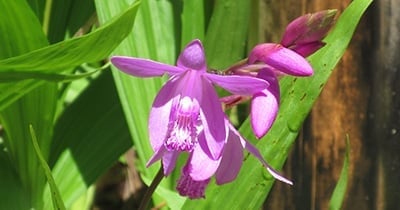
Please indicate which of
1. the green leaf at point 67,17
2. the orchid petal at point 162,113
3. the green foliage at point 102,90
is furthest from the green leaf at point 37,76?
the green leaf at point 67,17

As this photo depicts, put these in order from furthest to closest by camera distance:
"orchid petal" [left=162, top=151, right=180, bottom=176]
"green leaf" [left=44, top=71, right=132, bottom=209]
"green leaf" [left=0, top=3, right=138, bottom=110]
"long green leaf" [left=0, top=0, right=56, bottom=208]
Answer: "green leaf" [left=44, top=71, right=132, bottom=209] < "long green leaf" [left=0, top=0, right=56, bottom=208] < "green leaf" [left=0, top=3, right=138, bottom=110] < "orchid petal" [left=162, top=151, right=180, bottom=176]

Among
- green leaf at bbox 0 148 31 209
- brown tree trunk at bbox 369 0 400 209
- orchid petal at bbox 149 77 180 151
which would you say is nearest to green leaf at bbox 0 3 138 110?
orchid petal at bbox 149 77 180 151

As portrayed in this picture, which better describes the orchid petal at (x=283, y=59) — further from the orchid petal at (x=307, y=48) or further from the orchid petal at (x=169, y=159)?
the orchid petal at (x=169, y=159)

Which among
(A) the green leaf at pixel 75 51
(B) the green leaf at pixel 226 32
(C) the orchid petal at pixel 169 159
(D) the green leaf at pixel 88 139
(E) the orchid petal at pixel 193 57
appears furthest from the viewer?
(D) the green leaf at pixel 88 139

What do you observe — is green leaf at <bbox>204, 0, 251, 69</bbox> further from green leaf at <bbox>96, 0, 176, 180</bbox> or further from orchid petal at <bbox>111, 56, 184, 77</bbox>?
orchid petal at <bbox>111, 56, 184, 77</bbox>

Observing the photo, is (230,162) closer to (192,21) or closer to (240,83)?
(240,83)

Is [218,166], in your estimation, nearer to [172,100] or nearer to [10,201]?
[172,100]
